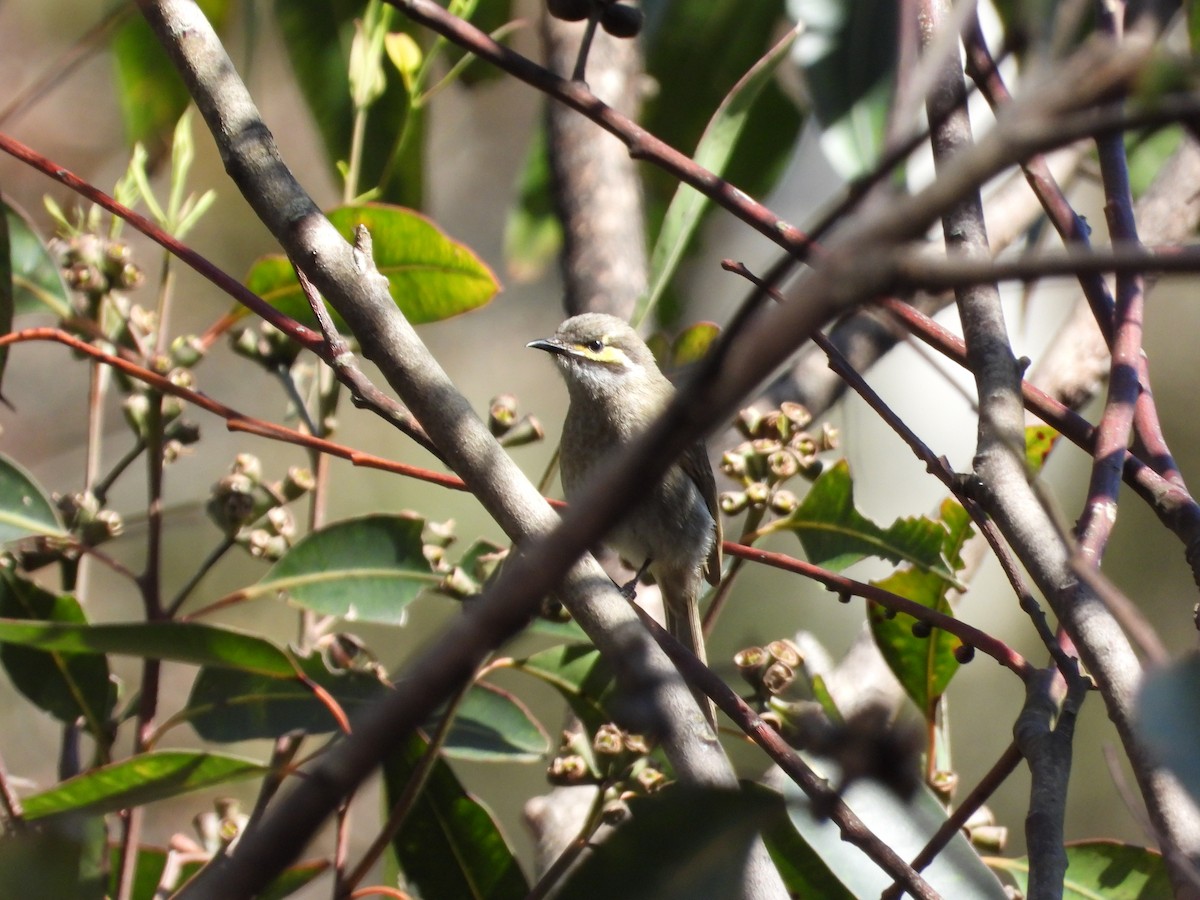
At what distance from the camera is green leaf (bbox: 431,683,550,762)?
7.54 ft

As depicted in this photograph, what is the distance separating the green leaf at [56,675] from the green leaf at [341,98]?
1.46m

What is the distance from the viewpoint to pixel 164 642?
182cm

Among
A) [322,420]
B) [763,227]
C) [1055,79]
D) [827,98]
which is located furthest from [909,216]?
[827,98]

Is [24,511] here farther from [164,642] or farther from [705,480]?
[705,480]

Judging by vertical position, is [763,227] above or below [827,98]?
below

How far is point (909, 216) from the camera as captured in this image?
620 millimetres

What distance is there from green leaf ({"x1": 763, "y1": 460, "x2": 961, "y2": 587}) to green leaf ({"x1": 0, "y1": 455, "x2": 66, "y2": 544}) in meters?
1.30

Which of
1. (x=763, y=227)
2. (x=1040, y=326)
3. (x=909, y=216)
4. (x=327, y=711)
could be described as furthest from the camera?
(x=1040, y=326)

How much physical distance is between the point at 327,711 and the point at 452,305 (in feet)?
2.79

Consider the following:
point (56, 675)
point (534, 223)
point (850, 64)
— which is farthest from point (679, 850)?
point (534, 223)

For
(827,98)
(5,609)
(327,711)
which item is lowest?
(327,711)

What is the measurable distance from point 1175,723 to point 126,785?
1.55 meters

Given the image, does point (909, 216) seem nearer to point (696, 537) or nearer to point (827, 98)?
point (827, 98)

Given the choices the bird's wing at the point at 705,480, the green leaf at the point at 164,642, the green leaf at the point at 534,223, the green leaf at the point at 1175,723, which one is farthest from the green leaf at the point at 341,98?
the green leaf at the point at 1175,723
